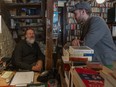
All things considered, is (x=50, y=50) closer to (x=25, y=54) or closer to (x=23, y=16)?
(x=25, y=54)

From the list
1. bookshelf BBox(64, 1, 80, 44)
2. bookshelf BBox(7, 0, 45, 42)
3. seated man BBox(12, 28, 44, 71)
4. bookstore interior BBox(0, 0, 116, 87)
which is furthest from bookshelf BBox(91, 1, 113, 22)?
seated man BBox(12, 28, 44, 71)

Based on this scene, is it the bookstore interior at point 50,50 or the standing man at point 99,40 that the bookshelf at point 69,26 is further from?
the standing man at point 99,40

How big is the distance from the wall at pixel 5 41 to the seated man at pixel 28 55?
0.69ft

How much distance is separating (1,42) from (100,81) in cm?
231

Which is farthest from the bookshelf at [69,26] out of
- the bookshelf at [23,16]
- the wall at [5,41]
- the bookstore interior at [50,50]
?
the wall at [5,41]

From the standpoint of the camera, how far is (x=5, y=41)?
10.0 feet

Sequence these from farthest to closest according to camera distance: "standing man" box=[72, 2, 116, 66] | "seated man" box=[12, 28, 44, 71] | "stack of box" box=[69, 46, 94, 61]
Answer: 1. "seated man" box=[12, 28, 44, 71]
2. "standing man" box=[72, 2, 116, 66]
3. "stack of box" box=[69, 46, 94, 61]

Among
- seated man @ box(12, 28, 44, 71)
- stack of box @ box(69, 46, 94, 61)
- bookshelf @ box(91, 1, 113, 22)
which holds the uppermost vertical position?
bookshelf @ box(91, 1, 113, 22)

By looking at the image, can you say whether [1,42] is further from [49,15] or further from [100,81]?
[100,81]

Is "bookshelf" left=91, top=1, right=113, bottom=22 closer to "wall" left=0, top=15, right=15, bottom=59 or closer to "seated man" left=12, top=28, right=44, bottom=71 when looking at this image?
"wall" left=0, top=15, right=15, bottom=59

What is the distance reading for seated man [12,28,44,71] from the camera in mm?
2688

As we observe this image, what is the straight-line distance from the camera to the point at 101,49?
66.9 inches

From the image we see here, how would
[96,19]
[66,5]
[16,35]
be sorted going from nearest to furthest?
1. [96,19]
2. [16,35]
3. [66,5]

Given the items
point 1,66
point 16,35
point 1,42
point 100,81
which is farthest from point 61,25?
point 100,81
